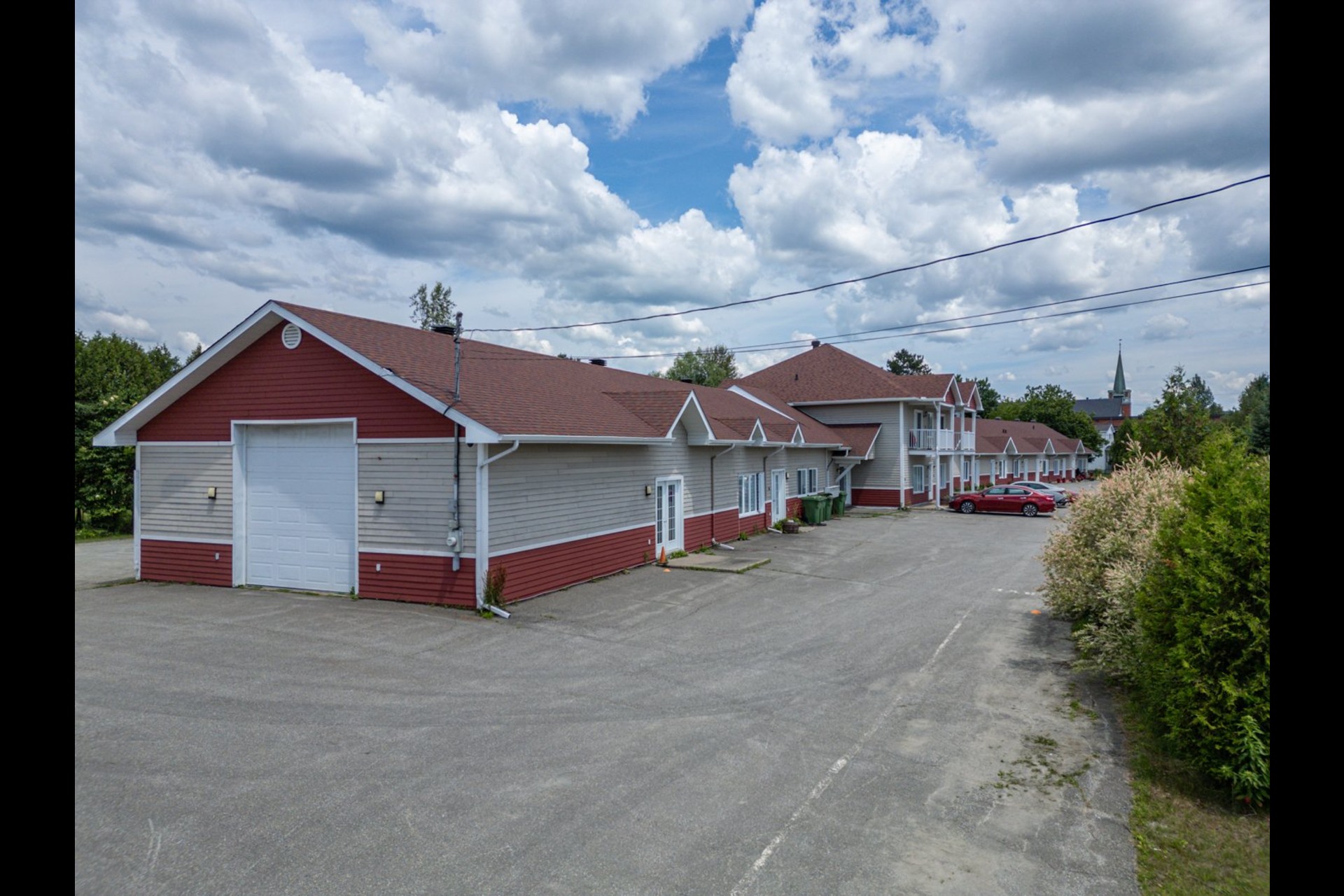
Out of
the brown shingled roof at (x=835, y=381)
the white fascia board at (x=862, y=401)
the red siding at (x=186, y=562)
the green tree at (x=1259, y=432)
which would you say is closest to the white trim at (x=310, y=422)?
the red siding at (x=186, y=562)

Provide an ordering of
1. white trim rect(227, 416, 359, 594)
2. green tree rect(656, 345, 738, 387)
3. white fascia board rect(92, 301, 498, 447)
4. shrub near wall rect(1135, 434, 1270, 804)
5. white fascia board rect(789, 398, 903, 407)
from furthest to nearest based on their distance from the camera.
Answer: green tree rect(656, 345, 738, 387) < white fascia board rect(789, 398, 903, 407) < white trim rect(227, 416, 359, 594) < white fascia board rect(92, 301, 498, 447) < shrub near wall rect(1135, 434, 1270, 804)

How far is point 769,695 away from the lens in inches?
321

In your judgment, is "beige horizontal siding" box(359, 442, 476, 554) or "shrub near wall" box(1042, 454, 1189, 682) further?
"beige horizontal siding" box(359, 442, 476, 554)

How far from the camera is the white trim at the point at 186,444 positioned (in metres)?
14.2

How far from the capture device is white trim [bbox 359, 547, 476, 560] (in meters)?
12.3

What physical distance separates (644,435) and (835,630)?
269 inches

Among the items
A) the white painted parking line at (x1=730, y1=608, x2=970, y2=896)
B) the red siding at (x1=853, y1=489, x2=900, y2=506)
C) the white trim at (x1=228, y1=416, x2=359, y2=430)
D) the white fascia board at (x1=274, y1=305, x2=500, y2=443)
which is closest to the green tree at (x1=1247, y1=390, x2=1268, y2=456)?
the red siding at (x1=853, y1=489, x2=900, y2=506)

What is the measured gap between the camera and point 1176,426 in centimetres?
1880

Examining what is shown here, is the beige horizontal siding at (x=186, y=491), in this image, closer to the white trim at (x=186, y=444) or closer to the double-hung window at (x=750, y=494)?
the white trim at (x=186, y=444)

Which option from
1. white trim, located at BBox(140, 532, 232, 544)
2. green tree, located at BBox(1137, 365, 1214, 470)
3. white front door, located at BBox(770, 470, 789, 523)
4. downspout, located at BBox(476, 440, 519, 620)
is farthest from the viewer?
white front door, located at BBox(770, 470, 789, 523)

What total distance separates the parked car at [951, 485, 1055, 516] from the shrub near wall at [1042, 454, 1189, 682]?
21.4 m

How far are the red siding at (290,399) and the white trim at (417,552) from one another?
1959mm

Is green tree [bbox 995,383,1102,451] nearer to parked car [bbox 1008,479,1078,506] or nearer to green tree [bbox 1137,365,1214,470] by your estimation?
parked car [bbox 1008,479,1078,506]
